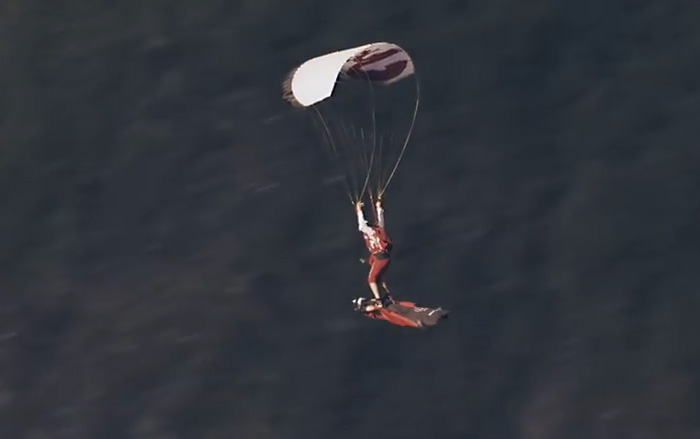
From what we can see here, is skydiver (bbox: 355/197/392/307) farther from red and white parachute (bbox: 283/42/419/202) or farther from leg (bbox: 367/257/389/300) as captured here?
red and white parachute (bbox: 283/42/419/202)

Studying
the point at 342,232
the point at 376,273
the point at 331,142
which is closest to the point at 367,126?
the point at 331,142

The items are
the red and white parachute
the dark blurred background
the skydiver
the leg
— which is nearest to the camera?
the skydiver

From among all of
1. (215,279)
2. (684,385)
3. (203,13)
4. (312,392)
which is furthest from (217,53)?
(684,385)

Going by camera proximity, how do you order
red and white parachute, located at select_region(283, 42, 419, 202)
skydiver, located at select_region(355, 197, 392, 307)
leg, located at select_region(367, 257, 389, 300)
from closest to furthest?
skydiver, located at select_region(355, 197, 392, 307), leg, located at select_region(367, 257, 389, 300), red and white parachute, located at select_region(283, 42, 419, 202)

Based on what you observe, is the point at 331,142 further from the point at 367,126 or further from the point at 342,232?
the point at 342,232

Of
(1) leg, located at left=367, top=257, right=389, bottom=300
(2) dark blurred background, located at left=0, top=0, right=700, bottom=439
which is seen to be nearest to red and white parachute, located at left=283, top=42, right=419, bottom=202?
(2) dark blurred background, located at left=0, top=0, right=700, bottom=439

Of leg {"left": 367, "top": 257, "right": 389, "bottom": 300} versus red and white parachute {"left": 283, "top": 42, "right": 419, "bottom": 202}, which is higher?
red and white parachute {"left": 283, "top": 42, "right": 419, "bottom": 202}
